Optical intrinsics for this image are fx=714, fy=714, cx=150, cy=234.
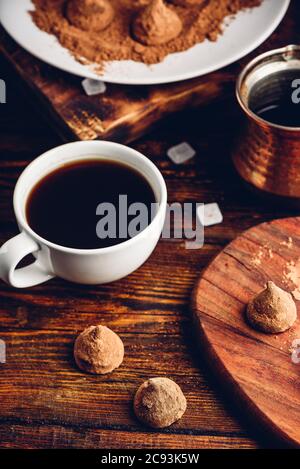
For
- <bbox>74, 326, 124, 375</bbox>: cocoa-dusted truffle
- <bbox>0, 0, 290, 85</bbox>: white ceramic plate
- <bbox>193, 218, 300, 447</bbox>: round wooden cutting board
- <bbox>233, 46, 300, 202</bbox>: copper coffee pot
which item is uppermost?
<bbox>0, 0, 290, 85</bbox>: white ceramic plate

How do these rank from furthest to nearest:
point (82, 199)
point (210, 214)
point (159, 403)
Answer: point (210, 214) < point (82, 199) < point (159, 403)

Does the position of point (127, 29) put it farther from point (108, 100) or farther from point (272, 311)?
point (272, 311)

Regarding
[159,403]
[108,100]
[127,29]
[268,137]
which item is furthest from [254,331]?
[127,29]

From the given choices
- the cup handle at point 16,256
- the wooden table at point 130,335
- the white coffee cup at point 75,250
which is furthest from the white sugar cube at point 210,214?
the cup handle at point 16,256

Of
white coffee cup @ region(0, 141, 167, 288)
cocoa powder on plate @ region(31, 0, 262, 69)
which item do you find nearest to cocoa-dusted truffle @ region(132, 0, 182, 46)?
cocoa powder on plate @ region(31, 0, 262, 69)

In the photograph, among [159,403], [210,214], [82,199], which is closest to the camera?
[159,403]

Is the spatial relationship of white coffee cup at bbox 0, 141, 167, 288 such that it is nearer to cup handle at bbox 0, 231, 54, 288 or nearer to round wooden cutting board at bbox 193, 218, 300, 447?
cup handle at bbox 0, 231, 54, 288

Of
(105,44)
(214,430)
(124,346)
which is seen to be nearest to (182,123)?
(105,44)
